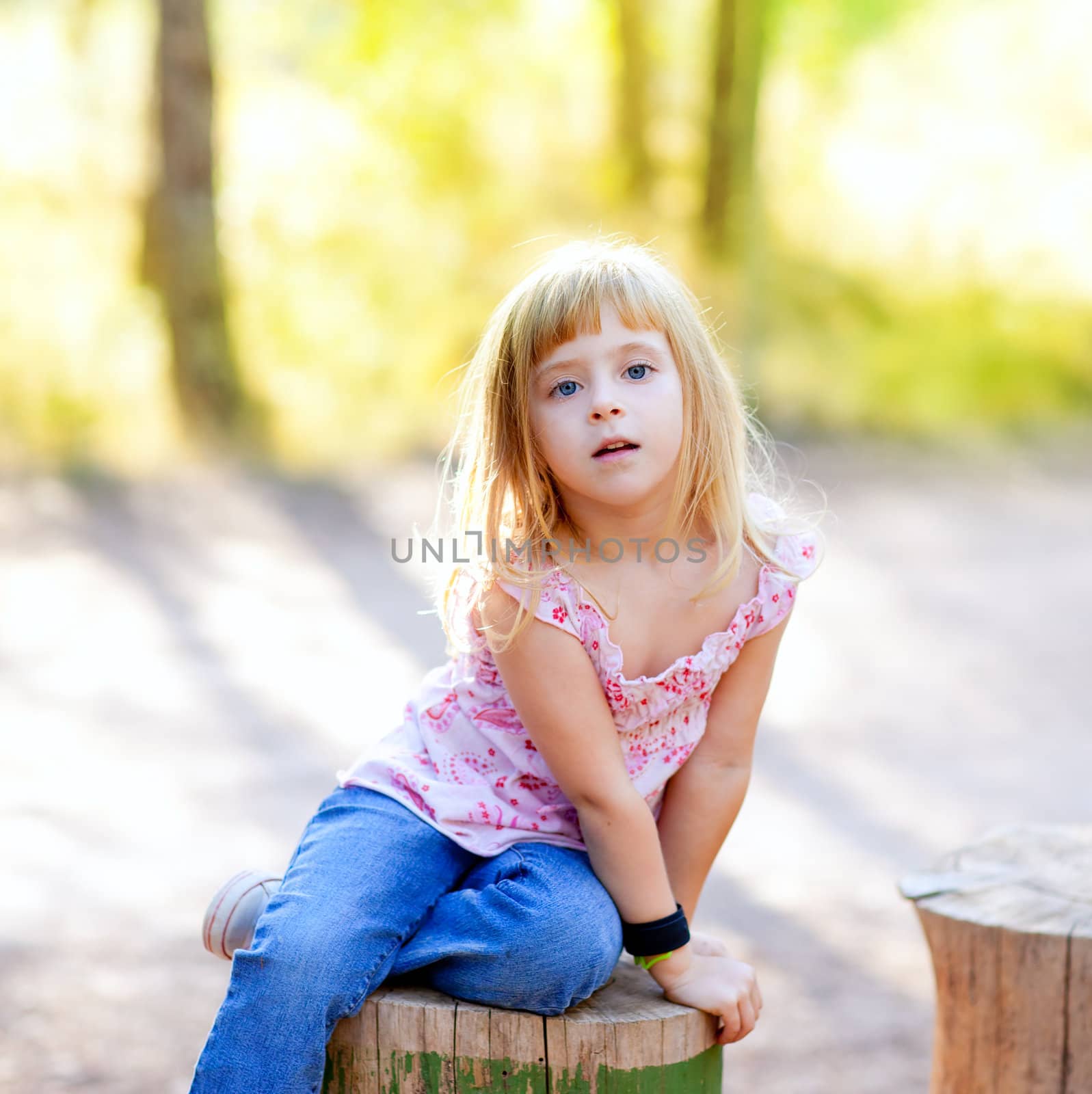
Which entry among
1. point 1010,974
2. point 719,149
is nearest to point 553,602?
point 1010,974

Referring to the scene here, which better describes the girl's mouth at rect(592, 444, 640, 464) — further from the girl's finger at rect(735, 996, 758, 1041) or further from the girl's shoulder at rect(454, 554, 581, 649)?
the girl's finger at rect(735, 996, 758, 1041)

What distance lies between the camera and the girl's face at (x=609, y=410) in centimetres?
167

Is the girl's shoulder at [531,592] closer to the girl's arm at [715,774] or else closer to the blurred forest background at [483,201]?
the girl's arm at [715,774]

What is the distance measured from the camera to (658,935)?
170 cm

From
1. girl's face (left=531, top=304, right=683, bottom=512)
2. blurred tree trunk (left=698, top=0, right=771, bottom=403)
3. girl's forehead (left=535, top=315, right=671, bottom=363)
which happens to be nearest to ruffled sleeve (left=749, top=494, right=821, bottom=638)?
girl's face (left=531, top=304, right=683, bottom=512)

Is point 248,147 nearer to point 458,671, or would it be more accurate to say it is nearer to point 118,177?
point 118,177

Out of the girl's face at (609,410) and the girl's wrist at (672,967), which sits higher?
the girl's face at (609,410)

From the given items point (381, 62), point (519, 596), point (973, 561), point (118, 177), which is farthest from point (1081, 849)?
point (381, 62)

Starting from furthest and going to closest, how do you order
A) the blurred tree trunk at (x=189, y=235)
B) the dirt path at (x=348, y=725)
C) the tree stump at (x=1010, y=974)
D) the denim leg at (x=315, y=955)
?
the blurred tree trunk at (x=189, y=235) < the dirt path at (x=348, y=725) < the tree stump at (x=1010, y=974) < the denim leg at (x=315, y=955)

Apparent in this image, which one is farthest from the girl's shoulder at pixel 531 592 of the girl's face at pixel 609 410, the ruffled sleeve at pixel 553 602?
the girl's face at pixel 609 410

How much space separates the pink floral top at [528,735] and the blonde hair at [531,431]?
0.16 feet

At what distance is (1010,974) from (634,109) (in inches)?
329

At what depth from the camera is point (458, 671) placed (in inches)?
75.1

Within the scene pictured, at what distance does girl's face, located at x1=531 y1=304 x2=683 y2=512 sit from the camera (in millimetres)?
1673
